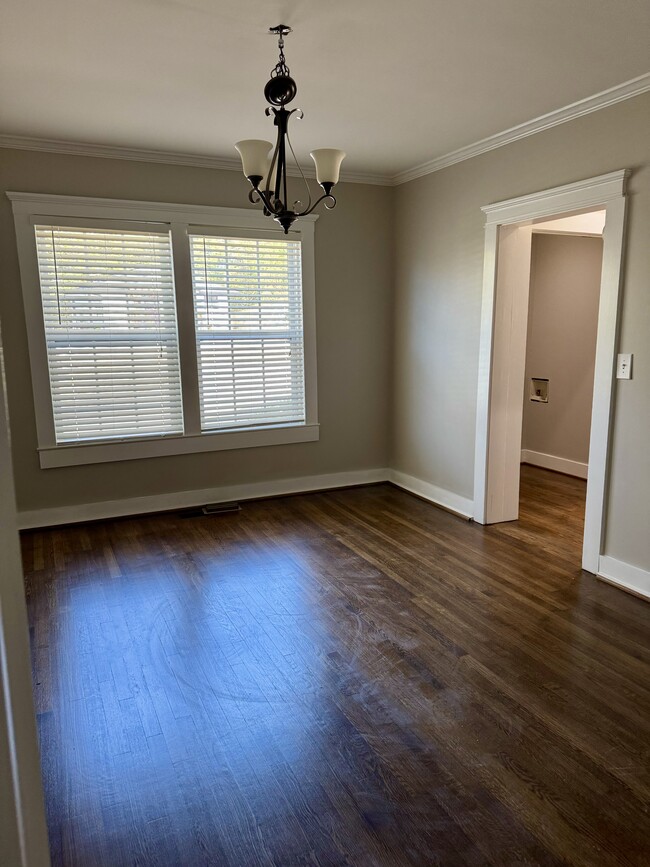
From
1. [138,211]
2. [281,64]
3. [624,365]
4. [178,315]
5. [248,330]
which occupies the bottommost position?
[624,365]

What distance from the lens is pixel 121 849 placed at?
1.67m

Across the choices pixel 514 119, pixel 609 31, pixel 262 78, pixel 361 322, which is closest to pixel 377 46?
pixel 262 78

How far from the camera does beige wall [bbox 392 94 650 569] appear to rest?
→ 3053 millimetres

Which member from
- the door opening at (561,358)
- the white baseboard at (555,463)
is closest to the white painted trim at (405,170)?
the door opening at (561,358)

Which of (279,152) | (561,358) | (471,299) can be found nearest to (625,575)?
(471,299)

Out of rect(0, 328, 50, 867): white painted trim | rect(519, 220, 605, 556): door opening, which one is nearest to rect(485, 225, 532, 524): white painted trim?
rect(519, 220, 605, 556): door opening

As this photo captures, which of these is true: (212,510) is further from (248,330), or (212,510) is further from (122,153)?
(122,153)

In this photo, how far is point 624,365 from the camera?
3143mm

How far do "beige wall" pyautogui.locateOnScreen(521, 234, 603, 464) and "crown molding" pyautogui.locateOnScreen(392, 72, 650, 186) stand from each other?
188 centimetres

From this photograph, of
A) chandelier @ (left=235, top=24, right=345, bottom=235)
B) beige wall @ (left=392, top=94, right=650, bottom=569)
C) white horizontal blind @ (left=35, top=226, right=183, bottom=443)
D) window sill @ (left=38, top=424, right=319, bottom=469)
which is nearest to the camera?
chandelier @ (left=235, top=24, right=345, bottom=235)

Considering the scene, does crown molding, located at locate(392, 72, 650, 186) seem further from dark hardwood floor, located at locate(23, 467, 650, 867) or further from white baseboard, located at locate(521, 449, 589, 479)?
white baseboard, located at locate(521, 449, 589, 479)

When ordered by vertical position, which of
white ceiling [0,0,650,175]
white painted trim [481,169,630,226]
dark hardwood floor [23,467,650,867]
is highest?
white ceiling [0,0,650,175]

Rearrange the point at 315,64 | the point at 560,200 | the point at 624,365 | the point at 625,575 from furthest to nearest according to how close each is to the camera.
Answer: the point at 560,200
the point at 625,575
the point at 624,365
the point at 315,64

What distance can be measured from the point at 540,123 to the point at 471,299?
1.19 m
